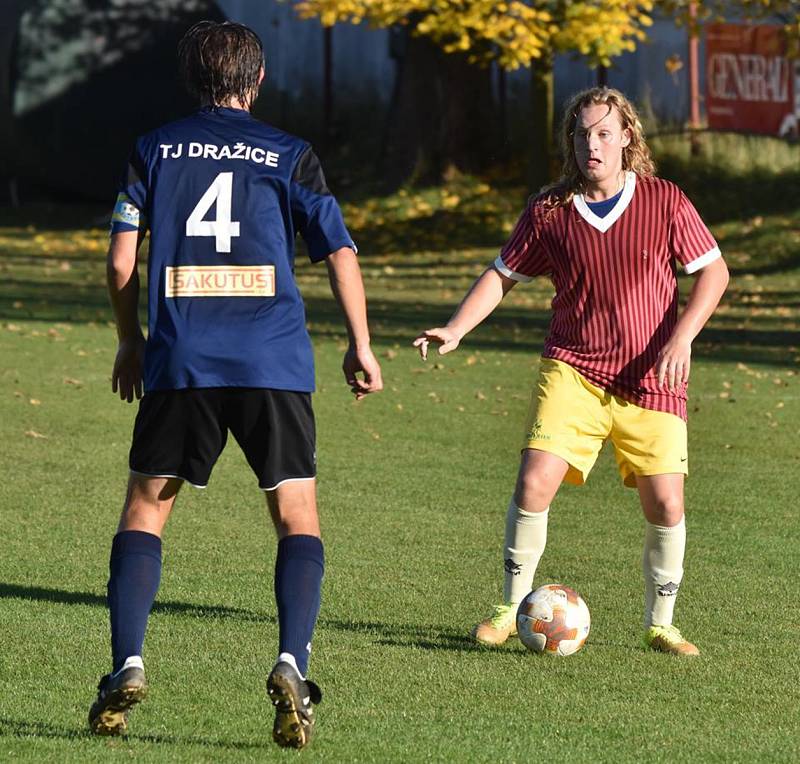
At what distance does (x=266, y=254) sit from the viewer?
484 centimetres

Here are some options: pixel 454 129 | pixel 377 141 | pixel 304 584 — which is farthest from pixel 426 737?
pixel 377 141

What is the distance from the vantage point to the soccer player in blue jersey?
4820mm

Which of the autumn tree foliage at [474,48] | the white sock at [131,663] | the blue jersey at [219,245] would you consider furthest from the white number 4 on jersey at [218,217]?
the autumn tree foliage at [474,48]

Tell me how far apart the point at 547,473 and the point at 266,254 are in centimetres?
172

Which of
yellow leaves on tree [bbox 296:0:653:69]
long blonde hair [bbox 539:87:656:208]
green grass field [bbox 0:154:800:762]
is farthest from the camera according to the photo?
yellow leaves on tree [bbox 296:0:653:69]

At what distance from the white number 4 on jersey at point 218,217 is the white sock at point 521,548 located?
191 cm

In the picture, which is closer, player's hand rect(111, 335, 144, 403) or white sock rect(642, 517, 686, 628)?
player's hand rect(111, 335, 144, 403)

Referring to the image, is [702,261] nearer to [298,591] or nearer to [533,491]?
[533,491]

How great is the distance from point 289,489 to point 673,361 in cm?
163

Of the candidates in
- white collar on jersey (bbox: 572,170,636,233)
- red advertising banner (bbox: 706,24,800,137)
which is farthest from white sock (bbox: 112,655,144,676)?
red advertising banner (bbox: 706,24,800,137)

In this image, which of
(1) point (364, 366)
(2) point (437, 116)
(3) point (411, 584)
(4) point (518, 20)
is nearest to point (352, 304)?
(1) point (364, 366)

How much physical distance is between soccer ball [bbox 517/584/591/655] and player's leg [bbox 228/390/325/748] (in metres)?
1.34

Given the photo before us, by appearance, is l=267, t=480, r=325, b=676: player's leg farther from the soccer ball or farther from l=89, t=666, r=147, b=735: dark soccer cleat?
the soccer ball

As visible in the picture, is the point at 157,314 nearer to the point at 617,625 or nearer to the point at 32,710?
the point at 32,710
